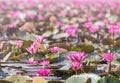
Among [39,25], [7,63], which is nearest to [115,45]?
[7,63]

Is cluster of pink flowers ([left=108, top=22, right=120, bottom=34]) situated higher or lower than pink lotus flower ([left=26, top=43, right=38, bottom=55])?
higher

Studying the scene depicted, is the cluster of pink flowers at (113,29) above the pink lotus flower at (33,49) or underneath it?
above

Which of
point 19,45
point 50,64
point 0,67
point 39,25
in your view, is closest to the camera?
point 0,67

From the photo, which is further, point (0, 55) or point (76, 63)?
point (0, 55)

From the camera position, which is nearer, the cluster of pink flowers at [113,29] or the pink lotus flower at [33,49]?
the pink lotus flower at [33,49]

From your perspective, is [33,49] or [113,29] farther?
[113,29]

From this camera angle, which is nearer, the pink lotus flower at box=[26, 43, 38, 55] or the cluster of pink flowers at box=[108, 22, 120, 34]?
the pink lotus flower at box=[26, 43, 38, 55]

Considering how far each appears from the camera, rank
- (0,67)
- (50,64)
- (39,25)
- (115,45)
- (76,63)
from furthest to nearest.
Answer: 1. (39,25)
2. (115,45)
3. (50,64)
4. (0,67)
5. (76,63)

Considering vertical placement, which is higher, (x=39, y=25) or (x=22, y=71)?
(x=39, y=25)

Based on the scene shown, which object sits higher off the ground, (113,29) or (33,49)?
(113,29)

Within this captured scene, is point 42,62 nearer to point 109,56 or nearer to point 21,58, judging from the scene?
point 21,58

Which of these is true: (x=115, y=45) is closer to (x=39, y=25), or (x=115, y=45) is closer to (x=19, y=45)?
(x=19, y=45)
